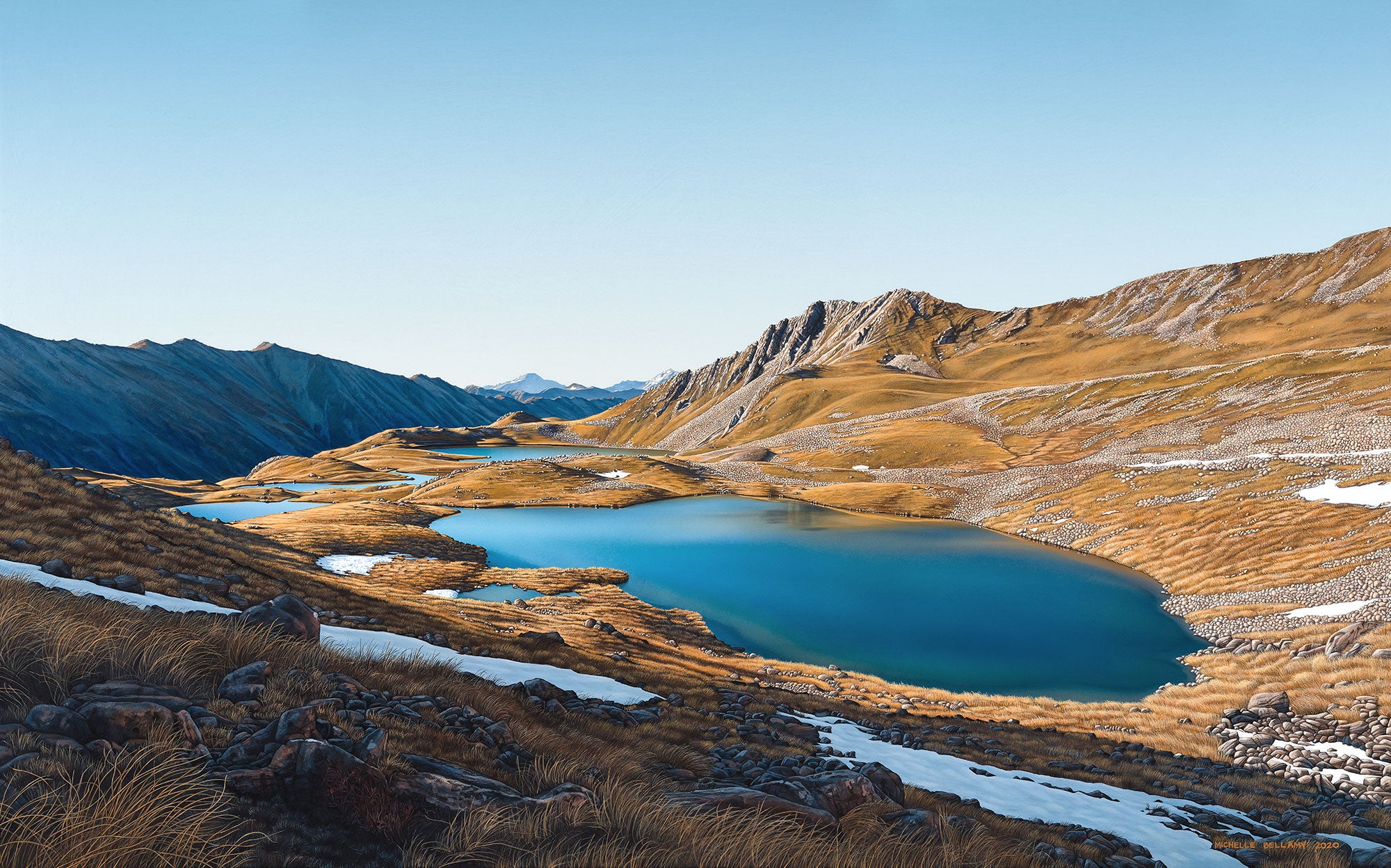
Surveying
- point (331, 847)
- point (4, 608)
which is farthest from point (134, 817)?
point (4, 608)

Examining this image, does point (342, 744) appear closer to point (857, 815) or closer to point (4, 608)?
point (4, 608)

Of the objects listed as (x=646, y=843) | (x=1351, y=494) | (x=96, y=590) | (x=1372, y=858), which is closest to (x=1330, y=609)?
(x=1351, y=494)

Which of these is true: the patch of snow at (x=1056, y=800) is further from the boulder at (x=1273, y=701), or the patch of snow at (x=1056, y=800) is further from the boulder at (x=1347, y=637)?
the boulder at (x=1347, y=637)

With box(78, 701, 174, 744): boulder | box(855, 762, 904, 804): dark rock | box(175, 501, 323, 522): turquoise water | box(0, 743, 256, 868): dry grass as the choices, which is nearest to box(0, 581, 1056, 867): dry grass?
box(0, 743, 256, 868): dry grass

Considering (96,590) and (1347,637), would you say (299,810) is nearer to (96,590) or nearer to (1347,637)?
(96,590)

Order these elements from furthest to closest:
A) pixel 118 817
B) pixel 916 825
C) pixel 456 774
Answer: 1. pixel 916 825
2. pixel 456 774
3. pixel 118 817

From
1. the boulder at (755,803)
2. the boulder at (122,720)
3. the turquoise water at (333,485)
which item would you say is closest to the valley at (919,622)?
the boulder at (755,803)

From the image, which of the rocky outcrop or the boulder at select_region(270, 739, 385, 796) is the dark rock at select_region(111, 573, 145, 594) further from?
the rocky outcrop
